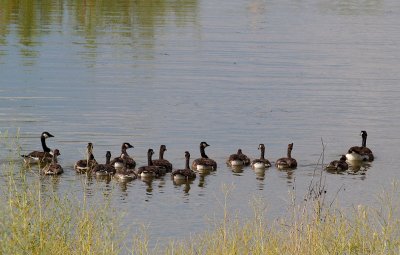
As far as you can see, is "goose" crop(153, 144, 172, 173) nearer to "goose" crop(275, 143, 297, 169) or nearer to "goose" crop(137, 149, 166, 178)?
"goose" crop(137, 149, 166, 178)

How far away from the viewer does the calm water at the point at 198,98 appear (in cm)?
2073

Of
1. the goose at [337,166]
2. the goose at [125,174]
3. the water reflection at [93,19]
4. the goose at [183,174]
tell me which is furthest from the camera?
the water reflection at [93,19]

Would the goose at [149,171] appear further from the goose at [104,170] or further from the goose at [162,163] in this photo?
the goose at [104,170]

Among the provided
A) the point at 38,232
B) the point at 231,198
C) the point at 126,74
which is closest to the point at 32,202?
Answer: the point at 38,232

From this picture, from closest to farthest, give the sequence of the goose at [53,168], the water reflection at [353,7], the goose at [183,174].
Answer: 1. the goose at [53,168]
2. the goose at [183,174]
3. the water reflection at [353,7]

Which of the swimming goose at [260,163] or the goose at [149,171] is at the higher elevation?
the swimming goose at [260,163]

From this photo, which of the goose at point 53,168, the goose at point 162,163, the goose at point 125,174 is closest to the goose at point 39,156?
the goose at point 53,168

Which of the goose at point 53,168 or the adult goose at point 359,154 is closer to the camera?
the goose at point 53,168

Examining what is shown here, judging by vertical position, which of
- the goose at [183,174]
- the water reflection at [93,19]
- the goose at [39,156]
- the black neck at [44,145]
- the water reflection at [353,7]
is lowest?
the goose at [183,174]

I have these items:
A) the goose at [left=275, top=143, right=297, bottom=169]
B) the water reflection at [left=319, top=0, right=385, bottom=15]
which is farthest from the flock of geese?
the water reflection at [left=319, top=0, right=385, bottom=15]

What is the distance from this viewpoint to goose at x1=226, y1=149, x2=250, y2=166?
74.1 feet

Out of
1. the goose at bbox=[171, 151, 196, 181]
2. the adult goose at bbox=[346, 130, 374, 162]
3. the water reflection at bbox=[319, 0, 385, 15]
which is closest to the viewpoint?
the goose at bbox=[171, 151, 196, 181]

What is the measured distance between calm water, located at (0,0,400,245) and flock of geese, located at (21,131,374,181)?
0.78 ft

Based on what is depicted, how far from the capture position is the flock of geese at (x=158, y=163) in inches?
840
